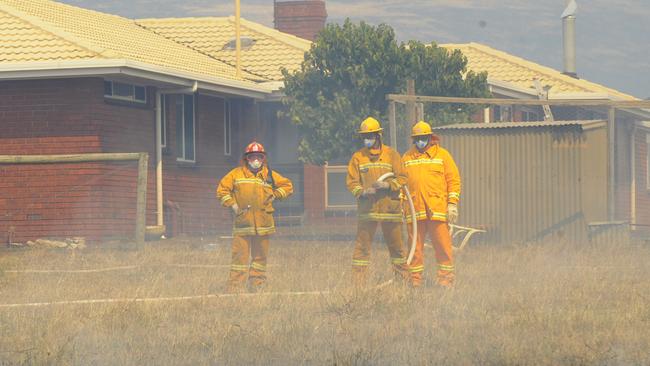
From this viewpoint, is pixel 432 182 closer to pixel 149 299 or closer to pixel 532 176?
pixel 149 299

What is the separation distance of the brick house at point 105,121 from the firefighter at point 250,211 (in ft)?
26.1

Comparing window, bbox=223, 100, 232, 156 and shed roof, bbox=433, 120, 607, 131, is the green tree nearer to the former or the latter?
window, bbox=223, 100, 232, 156

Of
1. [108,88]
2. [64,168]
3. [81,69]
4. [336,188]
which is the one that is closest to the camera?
[81,69]

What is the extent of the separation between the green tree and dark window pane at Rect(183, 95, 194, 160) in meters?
1.97

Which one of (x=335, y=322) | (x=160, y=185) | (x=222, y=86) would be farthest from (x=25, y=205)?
(x=335, y=322)

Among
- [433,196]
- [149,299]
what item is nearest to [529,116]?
[433,196]

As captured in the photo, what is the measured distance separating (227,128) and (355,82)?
3.88 metres

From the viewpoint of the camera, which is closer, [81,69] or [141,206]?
[141,206]

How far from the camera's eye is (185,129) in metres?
25.5

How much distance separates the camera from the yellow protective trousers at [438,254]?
42.8 ft

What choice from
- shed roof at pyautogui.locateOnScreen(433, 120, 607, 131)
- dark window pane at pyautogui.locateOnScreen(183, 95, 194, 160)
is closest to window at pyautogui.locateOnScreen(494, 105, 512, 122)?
dark window pane at pyautogui.locateOnScreen(183, 95, 194, 160)

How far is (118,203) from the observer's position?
21859 mm

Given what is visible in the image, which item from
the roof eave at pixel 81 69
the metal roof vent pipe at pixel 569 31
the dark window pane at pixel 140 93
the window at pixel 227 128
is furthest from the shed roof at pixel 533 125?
the metal roof vent pipe at pixel 569 31

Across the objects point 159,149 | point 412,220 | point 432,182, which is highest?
point 159,149
